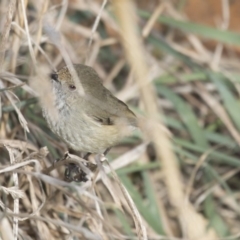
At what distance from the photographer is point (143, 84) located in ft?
3.65

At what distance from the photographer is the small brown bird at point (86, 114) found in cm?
194

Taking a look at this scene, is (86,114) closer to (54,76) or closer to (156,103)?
(54,76)

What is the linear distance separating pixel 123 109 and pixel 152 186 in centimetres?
79

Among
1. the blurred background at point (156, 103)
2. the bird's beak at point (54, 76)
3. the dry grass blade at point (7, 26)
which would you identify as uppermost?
the dry grass blade at point (7, 26)

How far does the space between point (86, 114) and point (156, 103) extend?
14.4 inches

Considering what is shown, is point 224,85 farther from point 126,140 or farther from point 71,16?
point 71,16

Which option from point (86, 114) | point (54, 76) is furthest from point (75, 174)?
point (54, 76)

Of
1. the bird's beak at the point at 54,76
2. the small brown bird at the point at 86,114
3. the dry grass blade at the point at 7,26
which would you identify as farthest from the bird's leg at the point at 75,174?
the dry grass blade at the point at 7,26

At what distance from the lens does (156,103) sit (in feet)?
7.49

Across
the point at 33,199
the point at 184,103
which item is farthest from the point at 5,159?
the point at 184,103

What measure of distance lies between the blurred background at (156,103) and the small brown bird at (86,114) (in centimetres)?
19

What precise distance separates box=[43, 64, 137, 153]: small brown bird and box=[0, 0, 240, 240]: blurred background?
19cm

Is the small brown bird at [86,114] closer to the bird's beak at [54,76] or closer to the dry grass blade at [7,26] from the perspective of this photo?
the bird's beak at [54,76]

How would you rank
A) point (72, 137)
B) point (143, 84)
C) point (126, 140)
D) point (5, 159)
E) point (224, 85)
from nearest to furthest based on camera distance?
point (143, 84) < point (72, 137) < point (5, 159) < point (126, 140) < point (224, 85)
